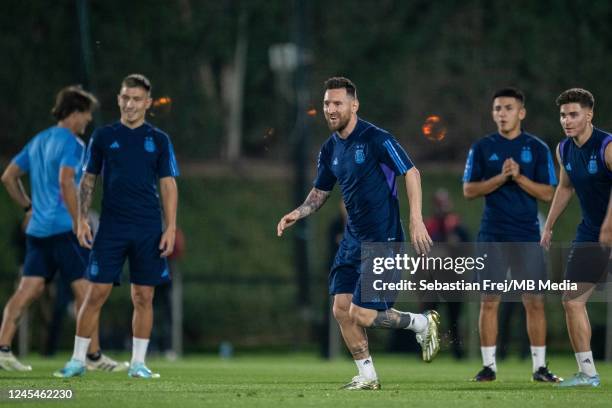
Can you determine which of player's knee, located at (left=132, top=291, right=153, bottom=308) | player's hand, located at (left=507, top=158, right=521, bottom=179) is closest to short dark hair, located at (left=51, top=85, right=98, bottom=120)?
player's knee, located at (left=132, top=291, right=153, bottom=308)

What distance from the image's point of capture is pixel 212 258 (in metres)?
29.3

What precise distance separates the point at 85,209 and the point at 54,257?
129 cm

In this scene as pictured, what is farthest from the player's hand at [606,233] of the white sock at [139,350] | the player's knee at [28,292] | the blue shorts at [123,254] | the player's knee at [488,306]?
the player's knee at [28,292]

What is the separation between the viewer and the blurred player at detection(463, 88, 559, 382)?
11672mm

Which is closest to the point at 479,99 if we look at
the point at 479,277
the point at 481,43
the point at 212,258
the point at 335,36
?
the point at 481,43

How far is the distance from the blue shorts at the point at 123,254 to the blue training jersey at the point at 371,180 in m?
2.12

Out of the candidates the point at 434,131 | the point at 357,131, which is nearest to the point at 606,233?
the point at 357,131

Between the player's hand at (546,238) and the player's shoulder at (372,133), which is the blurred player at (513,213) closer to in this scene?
the player's hand at (546,238)

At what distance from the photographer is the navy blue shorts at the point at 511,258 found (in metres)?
11.6

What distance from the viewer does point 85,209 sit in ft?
37.0

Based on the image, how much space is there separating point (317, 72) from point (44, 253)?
59.0 ft

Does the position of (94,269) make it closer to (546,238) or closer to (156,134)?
(156,134)

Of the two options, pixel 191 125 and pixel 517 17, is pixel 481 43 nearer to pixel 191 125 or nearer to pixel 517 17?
pixel 517 17

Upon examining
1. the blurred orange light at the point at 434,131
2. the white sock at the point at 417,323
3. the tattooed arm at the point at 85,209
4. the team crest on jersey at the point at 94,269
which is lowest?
the white sock at the point at 417,323
